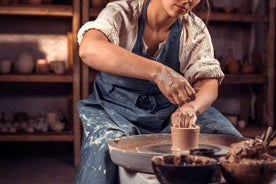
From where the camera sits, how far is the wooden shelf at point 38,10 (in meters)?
4.06

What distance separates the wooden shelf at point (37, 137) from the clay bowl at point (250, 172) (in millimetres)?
2904

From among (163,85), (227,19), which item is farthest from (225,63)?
(163,85)

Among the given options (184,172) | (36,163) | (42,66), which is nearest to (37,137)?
(36,163)

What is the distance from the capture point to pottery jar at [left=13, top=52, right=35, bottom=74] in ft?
14.0

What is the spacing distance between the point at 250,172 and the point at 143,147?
1.64ft

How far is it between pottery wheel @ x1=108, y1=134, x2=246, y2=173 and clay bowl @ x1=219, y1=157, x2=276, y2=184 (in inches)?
10.3

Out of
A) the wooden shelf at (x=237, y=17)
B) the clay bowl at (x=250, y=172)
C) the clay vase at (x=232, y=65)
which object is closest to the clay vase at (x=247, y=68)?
the clay vase at (x=232, y=65)

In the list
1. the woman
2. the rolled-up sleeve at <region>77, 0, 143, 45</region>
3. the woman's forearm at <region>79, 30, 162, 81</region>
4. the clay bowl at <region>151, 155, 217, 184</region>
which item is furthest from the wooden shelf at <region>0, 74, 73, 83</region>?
the clay bowl at <region>151, 155, 217, 184</region>

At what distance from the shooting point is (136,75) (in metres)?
1.82

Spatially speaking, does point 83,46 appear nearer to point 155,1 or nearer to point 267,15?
point 155,1

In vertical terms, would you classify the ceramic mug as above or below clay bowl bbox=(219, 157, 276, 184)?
above

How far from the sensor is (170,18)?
2.35 m

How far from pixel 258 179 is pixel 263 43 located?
363 centimetres

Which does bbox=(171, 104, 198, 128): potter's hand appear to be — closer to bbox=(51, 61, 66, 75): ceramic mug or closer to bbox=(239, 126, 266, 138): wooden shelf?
bbox=(51, 61, 66, 75): ceramic mug
